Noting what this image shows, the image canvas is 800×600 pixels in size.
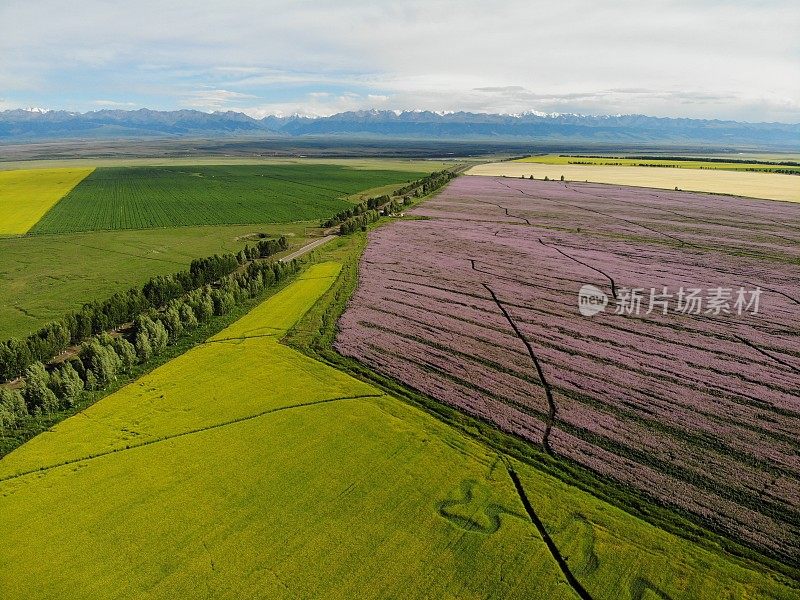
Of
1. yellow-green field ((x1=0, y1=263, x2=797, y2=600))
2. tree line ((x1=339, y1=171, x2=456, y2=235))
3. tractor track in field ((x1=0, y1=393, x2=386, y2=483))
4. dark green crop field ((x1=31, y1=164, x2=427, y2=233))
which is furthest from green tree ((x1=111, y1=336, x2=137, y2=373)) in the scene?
dark green crop field ((x1=31, y1=164, x2=427, y2=233))

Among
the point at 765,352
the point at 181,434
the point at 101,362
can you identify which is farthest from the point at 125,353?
the point at 765,352

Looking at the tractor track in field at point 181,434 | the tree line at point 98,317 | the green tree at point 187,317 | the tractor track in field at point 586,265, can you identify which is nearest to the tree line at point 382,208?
the tree line at point 98,317

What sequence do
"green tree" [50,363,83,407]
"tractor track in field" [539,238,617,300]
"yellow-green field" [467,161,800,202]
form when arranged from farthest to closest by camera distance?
"yellow-green field" [467,161,800,202], "tractor track in field" [539,238,617,300], "green tree" [50,363,83,407]

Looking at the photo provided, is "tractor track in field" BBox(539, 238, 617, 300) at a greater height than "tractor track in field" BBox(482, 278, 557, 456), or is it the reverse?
"tractor track in field" BBox(539, 238, 617, 300)

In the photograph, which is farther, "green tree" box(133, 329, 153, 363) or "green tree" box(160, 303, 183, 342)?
"green tree" box(160, 303, 183, 342)

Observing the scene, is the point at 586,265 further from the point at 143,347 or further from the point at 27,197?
the point at 27,197

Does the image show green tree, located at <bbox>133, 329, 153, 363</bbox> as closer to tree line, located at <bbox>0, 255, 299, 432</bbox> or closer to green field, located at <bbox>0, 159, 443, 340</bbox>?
tree line, located at <bbox>0, 255, 299, 432</bbox>

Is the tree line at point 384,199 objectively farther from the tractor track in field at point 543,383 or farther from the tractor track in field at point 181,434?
the tractor track in field at point 181,434
